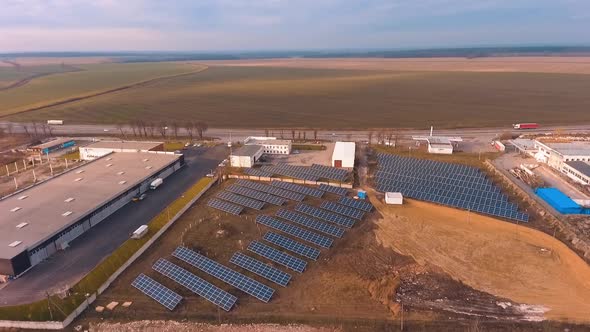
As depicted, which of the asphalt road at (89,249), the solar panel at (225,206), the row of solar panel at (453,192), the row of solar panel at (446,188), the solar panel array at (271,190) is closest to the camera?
the asphalt road at (89,249)

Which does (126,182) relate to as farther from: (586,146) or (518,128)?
(518,128)

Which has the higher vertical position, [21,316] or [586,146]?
[586,146]

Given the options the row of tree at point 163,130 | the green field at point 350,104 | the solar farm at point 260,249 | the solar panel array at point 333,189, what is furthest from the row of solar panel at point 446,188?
the row of tree at point 163,130

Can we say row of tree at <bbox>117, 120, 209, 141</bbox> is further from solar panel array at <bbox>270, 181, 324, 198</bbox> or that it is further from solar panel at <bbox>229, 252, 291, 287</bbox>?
solar panel at <bbox>229, 252, 291, 287</bbox>

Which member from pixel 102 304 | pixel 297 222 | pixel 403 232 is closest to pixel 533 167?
pixel 403 232

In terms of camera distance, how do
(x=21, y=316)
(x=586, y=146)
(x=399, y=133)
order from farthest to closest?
(x=399, y=133) → (x=586, y=146) → (x=21, y=316)

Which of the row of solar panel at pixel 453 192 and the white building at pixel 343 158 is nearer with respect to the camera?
the row of solar panel at pixel 453 192

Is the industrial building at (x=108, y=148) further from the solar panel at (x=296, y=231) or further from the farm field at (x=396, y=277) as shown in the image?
the solar panel at (x=296, y=231)

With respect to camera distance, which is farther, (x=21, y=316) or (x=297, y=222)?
(x=297, y=222)
